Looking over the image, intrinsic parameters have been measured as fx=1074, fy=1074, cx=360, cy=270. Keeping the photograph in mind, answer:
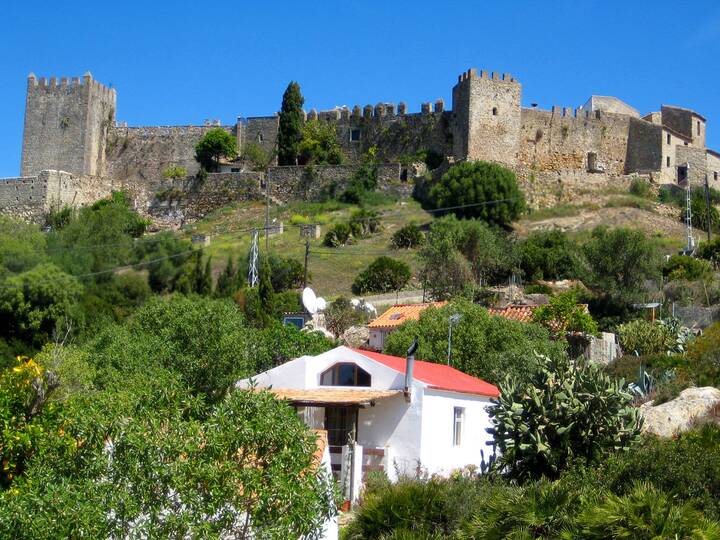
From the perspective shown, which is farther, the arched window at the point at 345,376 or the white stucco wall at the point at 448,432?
the arched window at the point at 345,376

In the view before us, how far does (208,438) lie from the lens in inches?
473

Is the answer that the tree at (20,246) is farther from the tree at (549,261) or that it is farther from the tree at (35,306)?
the tree at (549,261)

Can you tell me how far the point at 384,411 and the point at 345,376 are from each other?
179cm

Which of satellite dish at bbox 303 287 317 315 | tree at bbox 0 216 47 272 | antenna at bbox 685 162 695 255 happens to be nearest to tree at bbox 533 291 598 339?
satellite dish at bbox 303 287 317 315

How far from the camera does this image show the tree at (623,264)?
37.0 meters

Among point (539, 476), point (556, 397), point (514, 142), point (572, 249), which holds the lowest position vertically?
point (539, 476)

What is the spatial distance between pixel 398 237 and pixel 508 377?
29.5 meters

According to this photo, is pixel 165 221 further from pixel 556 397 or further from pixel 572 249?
pixel 556 397

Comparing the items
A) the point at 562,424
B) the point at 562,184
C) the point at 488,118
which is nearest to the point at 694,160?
the point at 562,184

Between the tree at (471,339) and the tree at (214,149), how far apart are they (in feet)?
108

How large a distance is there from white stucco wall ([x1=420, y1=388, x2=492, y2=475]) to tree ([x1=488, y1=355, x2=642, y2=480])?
3895mm

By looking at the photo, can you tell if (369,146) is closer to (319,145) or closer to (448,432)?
(319,145)

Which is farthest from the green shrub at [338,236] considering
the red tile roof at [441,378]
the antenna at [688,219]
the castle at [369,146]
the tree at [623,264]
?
the red tile roof at [441,378]

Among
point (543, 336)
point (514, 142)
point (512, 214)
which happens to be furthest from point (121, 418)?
point (514, 142)
